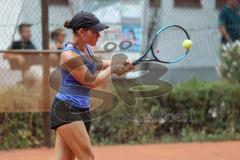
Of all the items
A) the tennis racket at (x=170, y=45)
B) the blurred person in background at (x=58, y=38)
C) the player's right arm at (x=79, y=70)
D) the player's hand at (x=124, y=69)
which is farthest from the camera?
the tennis racket at (x=170, y=45)

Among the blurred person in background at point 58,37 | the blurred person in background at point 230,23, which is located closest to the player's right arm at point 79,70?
the blurred person in background at point 58,37

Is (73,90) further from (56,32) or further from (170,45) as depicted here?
(170,45)

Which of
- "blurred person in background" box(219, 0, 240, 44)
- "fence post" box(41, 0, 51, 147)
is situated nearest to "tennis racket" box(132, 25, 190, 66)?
"blurred person in background" box(219, 0, 240, 44)

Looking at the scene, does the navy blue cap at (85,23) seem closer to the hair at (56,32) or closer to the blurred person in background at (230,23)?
the hair at (56,32)

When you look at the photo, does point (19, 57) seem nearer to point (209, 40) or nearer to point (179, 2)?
point (209, 40)

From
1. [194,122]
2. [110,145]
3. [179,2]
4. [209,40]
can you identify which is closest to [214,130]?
[194,122]

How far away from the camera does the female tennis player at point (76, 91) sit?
18.3 feet

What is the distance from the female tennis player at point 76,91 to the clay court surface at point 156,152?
2528 mm

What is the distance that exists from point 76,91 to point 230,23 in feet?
21.7

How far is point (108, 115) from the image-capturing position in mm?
9062

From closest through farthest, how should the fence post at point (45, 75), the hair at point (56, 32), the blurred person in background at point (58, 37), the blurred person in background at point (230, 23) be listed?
the fence post at point (45, 75)
the blurred person in background at point (58, 37)
the hair at point (56, 32)
the blurred person in background at point (230, 23)

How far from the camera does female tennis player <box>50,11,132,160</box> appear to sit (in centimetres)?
557

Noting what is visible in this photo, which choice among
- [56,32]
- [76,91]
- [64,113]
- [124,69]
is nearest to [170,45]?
[56,32]

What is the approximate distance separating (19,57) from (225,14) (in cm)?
447
